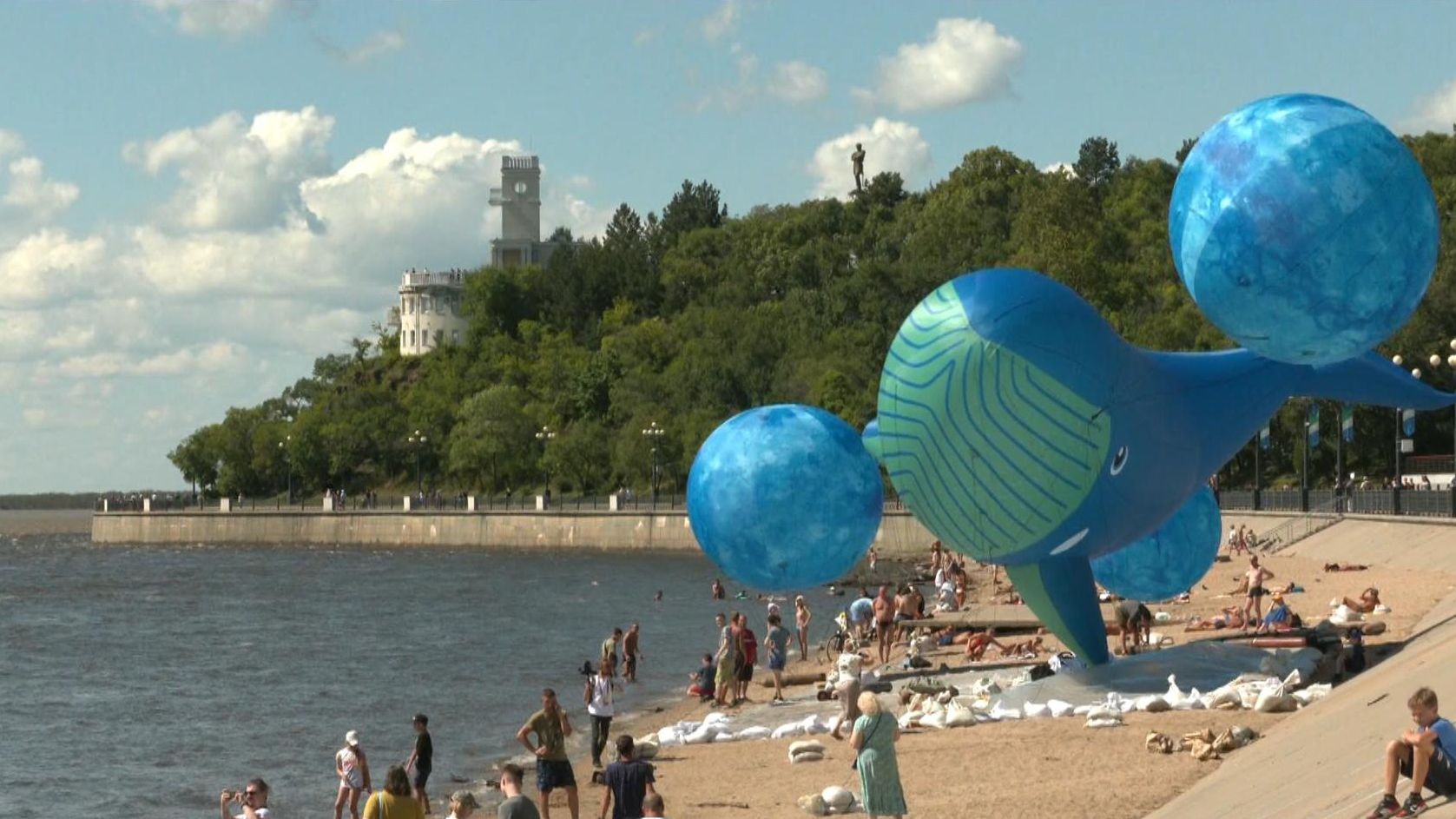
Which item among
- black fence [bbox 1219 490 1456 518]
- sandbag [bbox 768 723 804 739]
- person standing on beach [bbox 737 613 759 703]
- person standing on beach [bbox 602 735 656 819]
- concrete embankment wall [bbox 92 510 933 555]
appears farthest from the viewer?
concrete embankment wall [bbox 92 510 933 555]

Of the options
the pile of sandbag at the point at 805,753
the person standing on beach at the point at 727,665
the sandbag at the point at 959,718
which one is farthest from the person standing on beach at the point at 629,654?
the pile of sandbag at the point at 805,753

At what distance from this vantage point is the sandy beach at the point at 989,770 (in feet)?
56.4

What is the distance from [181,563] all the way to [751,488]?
8293cm

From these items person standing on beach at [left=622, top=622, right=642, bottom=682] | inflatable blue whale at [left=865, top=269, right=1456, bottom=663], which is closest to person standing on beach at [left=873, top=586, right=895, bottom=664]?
person standing on beach at [left=622, top=622, right=642, bottom=682]

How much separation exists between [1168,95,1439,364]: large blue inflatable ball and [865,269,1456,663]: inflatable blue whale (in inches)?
57.4

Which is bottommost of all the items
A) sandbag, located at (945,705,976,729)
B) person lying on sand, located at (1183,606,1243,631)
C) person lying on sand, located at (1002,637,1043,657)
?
sandbag, located at (945,705,976,729)

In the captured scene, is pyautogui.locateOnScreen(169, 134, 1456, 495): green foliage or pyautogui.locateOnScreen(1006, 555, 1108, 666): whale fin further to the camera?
pyautogui.locateOnScreen(169, 134, 1456, 495): green foliage

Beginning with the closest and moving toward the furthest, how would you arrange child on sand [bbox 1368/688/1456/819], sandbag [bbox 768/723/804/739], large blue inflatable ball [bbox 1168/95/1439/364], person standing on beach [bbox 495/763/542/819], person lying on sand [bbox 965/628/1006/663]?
child on sand [bbox 1368/688/1456/819] → person standing on beach [bbox 495/763/542/819] → large blue inflatable ball [bbox 1168/95/1439/364] → sandbag [bbox 768/723/804/739] → person lying on sand [bbox 965/628/1006/663]

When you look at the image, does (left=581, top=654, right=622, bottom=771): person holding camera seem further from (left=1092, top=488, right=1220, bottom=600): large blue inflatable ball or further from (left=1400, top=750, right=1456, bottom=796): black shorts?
(left=1400, top=750, right=1456, bottom=796): black shorts

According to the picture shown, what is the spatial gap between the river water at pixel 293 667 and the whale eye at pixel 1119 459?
9324 mm

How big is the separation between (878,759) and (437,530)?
312 feet

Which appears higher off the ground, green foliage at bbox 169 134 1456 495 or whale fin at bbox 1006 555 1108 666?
green foliage at bbox 169 134 1456 495

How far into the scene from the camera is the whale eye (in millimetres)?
19828

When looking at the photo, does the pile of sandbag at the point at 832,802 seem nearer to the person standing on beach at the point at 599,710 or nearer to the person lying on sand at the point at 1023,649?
the person standing on beach at the point at 599,710
